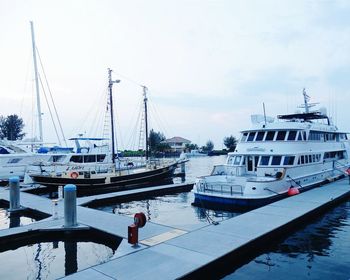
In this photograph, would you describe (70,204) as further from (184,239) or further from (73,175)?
(73,175)

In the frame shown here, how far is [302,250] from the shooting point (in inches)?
401

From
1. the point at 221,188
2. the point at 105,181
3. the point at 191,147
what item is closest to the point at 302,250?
the point at 221,188

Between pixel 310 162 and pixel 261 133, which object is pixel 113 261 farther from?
pixel 310 162

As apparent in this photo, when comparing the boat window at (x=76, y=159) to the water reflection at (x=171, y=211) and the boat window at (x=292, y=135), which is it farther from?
the boat window at (x=292, y=135)

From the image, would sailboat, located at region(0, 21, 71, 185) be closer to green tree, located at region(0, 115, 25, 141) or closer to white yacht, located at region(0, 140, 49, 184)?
white yacht, located at region(0, 140, 49, 184)

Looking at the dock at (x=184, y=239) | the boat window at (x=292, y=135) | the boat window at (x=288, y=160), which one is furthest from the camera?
the boat window at (x=292, y=135)

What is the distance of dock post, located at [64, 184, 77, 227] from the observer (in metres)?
11.0

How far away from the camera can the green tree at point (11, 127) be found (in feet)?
252

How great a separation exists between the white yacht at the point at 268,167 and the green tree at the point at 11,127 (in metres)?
71.3

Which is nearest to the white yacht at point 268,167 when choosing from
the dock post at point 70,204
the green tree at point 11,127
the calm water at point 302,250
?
the calm water at point 302,250

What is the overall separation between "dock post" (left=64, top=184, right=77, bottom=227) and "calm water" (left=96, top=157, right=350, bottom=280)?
185 inches

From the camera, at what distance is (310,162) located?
21000 mm

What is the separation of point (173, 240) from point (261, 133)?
1349 centimetres

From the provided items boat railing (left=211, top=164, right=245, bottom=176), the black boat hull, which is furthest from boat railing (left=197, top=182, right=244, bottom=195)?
the black boat hull
